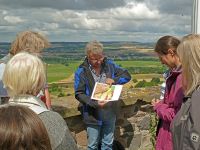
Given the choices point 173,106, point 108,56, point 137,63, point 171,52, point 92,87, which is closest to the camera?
point 173,106

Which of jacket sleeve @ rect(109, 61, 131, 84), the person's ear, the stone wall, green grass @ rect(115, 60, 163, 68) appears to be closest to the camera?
the person's ear

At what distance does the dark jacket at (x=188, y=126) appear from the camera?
2.44 m

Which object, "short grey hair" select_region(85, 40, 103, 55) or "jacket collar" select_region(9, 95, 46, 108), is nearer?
"jacket collar" select_region(9, 95, 46, 108)

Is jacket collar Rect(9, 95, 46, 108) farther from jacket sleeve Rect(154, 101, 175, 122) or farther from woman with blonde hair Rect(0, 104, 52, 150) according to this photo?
jacket sleeve Rect(154, 101, 175, 122)

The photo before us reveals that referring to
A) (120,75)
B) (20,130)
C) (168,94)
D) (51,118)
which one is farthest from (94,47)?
(20,130)

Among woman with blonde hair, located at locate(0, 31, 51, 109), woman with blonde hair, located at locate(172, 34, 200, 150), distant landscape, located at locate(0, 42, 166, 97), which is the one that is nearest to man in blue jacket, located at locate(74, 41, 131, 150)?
distant landscape, located at locate(0, 42, 166, 97)

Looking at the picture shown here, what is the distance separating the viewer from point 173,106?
3.49 meters

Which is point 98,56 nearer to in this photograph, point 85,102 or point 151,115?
point 85,102

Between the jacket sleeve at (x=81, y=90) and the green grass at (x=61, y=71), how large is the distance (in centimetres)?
19

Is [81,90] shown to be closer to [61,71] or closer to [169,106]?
[61,71]

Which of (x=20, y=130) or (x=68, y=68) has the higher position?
(x=20, y=130)

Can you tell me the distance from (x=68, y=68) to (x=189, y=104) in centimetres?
268

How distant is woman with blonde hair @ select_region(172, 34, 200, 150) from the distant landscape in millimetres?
1564

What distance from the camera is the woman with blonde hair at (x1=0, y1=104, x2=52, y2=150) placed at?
5.16 feet
